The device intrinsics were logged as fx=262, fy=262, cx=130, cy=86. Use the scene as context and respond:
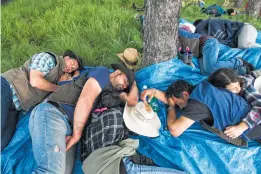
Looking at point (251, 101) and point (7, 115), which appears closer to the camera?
point (251, 101)

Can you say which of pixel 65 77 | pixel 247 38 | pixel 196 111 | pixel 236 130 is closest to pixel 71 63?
pixel 65 77

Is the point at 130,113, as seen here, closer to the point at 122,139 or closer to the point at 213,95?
the point at 122,139

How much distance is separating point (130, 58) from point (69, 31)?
4.09 feet

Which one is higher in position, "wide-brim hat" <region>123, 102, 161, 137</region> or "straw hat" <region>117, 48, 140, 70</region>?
"straw hat" <region>117, 48, 140, 70</region>

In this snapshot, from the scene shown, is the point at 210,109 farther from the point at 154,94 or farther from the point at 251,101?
the point at 154,94

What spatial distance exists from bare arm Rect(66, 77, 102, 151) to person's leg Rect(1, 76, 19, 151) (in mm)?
629

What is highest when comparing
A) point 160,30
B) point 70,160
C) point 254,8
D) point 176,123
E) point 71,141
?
point 160,30

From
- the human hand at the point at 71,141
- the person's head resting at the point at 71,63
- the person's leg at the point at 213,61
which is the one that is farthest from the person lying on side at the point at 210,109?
the person's head resting at the point at 71,63

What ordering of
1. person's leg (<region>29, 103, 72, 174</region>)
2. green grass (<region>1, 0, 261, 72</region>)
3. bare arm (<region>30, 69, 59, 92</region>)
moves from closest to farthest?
person's leg (<region>29, 103, 72, 174</region>) → bare arm (<region>30, 69, 59, 92</region>) → green grass (<region>1, 0, 261, 72</region>)

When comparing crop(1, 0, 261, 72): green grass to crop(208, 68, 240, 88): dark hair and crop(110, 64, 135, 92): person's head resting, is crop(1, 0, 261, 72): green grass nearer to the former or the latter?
crop(110, 64, 135, 92): person's head resting

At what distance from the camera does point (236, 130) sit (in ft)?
7.14

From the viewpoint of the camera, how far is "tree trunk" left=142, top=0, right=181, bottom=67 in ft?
8.53

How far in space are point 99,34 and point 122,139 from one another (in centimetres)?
206

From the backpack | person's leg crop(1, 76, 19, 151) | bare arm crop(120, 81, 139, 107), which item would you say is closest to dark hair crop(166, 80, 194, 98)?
bare arm crop(120, 81, 139, 107)
